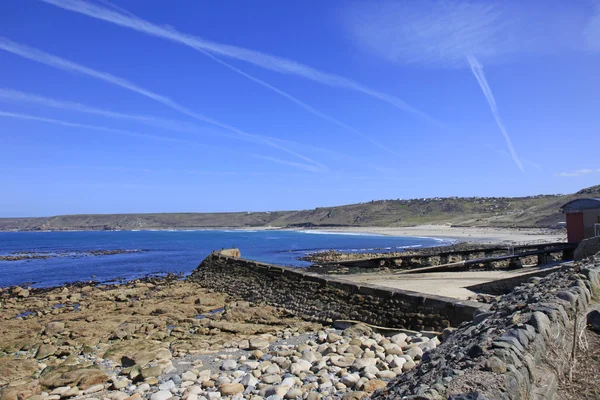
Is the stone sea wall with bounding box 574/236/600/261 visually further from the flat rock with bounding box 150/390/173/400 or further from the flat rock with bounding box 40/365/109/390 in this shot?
the flat rock with bounding box 40/365/109/390

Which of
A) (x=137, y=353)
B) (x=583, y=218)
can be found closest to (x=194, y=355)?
(x=137, y=353)

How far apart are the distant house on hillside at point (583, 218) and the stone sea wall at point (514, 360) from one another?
18.9m

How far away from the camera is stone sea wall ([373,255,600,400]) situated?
4020 millimetres

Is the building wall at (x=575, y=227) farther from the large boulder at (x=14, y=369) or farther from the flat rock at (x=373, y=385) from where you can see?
the large boulder at (x=14, y=369)

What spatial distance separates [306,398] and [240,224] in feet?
624

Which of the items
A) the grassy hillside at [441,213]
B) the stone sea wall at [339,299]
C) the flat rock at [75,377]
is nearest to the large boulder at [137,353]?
the flat rock at [75,377]

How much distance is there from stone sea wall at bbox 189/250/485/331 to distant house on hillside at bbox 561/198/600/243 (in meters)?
14.4

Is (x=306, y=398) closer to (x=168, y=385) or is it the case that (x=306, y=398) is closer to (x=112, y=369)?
(x=168, y=385)

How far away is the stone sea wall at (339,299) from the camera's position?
1108 cm

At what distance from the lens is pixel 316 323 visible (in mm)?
14188

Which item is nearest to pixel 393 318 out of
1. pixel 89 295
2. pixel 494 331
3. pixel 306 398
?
pixel 306 398

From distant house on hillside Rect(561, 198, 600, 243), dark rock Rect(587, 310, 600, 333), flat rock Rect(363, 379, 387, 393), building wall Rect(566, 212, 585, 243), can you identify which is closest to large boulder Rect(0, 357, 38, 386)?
flat rock Rect(363, 379, 387, 393)

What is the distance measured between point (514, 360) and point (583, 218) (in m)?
22.3

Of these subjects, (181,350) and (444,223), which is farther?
(444,223)
